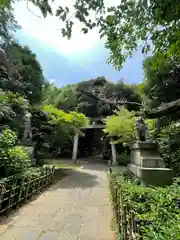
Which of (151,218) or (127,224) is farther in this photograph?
(127,224)

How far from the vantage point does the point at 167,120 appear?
1018cm

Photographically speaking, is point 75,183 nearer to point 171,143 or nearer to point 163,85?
point 171,143

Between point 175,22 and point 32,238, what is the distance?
3.73 meters

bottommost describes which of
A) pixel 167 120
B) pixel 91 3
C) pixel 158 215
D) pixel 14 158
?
pixel 158 215

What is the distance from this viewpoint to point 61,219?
4332 millimetres

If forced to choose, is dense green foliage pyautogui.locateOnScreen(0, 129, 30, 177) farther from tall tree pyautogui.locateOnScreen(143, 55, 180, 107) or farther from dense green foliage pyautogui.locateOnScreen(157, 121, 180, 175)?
tall tree pyautogui.locateOnScreen(143, 55, 180, 107)

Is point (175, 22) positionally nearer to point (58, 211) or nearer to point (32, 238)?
point (32, 238)

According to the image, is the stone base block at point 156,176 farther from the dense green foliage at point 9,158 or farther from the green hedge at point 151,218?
the dense green foliage at point 9,158

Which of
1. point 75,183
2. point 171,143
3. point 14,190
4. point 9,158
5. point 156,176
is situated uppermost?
point 171,143

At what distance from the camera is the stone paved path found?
347 centimetres

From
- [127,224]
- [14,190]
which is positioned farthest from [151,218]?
[14,190]


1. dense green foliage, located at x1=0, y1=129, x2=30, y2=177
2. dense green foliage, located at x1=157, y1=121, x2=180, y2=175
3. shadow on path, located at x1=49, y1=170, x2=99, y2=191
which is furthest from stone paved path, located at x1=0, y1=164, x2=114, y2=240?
dense green foliage, located at x1=157, y1=121, x2=180, y2=175

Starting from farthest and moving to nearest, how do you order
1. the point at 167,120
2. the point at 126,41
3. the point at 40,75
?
the point at 40,75, the point at 167,120, the point at 126,41

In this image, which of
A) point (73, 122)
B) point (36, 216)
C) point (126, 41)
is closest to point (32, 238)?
point (36, 216)
